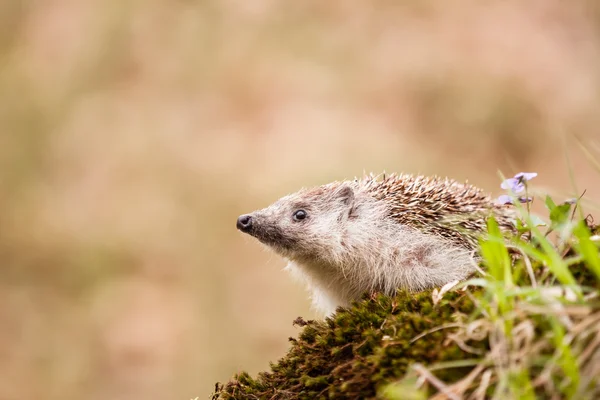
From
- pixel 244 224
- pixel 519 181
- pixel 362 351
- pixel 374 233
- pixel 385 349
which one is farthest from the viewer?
pixel 244 224

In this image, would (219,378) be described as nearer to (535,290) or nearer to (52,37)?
(52,37)

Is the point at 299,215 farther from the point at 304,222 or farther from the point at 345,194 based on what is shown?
the point at 345,194

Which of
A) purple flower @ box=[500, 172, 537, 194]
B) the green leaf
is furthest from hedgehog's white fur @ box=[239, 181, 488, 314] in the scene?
the green leaf

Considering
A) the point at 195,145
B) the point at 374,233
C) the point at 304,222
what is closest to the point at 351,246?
the point at 374,233

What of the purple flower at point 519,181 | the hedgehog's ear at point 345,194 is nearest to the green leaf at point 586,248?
the purple flower at point 519,181

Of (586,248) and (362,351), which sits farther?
(362,351)

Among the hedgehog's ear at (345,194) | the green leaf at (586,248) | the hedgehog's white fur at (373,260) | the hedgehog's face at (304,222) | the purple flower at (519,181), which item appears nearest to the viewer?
the green leaf at (586,248)

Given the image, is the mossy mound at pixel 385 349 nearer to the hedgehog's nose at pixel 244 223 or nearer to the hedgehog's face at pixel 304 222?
the hedgehog's face at pixel 304 222
